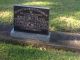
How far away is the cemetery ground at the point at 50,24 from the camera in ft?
18.0

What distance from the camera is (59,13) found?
8000mm

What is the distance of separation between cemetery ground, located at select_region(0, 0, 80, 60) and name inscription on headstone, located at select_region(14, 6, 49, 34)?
48cm

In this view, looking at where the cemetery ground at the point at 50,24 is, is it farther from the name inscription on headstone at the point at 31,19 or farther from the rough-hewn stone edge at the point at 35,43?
the name inscription on headstone at the point at 31,19

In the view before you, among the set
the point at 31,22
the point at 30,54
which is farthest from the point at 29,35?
the point at 30,54

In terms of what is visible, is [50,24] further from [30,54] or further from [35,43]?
[30,54]

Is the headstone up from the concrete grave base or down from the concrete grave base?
up

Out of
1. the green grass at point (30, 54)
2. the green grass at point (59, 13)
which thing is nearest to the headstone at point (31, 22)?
the green grass at point (30, 54)

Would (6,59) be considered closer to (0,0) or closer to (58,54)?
(58,54)

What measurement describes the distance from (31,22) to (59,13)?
6.27 ft

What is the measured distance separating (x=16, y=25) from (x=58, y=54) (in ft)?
4.60

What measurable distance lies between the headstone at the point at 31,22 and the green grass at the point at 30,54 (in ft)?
1.64

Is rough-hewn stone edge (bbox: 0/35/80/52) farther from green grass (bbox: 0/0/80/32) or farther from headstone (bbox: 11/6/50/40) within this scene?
green grass (bbox: 0/0/80/32)

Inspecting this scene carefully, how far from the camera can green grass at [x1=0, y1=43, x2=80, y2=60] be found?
5.42 m

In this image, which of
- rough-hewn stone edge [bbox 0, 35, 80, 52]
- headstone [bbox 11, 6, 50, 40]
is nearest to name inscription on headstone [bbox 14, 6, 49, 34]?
headstone [bbox 11, 6, 50, 40]
